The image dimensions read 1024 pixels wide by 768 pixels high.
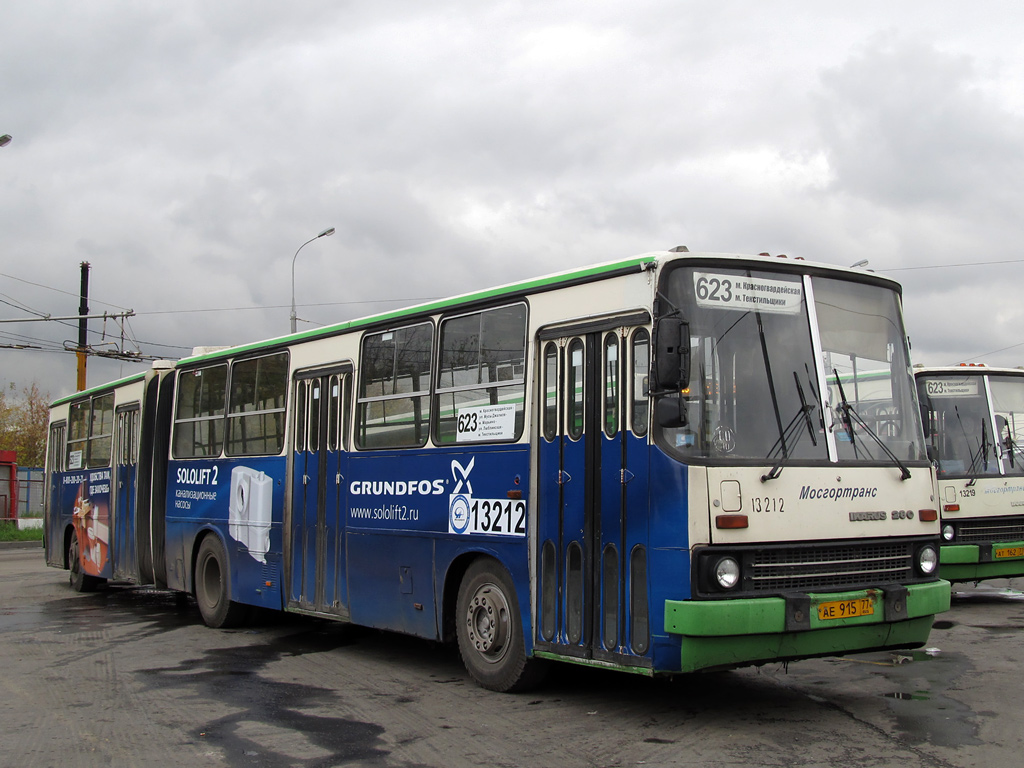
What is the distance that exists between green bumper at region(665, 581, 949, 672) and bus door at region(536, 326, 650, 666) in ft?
1.31

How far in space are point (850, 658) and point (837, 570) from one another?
10.1ft

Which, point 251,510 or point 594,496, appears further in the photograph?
point 251,510

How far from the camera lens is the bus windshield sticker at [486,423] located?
27.5 ft

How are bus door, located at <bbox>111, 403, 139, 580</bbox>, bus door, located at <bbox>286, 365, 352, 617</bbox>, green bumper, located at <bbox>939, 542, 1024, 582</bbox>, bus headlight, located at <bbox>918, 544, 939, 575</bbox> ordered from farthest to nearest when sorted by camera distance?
bus door, located at <bbox>111, 403, 139, 580</bbox>, green bumper, located at <bbox>939, 542, 1024, 582</bbox>, bus door, located at <bbox>286, 365, 352, 617</bbox>, bus headlight, located at <bbox>918, 544, 939, 575</bbox>

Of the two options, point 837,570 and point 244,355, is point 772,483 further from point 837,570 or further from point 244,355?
point 244,355

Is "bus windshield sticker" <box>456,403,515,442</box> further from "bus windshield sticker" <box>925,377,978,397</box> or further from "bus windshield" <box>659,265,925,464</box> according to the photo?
"bus windshield sticker" <box>925,377,978,397</box>

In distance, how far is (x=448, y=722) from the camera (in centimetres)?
741

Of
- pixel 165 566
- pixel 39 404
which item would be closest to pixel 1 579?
pixel 165 566

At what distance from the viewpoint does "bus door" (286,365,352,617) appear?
34.6 ft

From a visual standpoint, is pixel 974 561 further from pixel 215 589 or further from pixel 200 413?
pixel 200 413

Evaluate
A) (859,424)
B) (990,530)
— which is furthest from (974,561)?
(859,424)

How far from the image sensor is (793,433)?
7160 mm

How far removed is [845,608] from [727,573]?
0.92 meters

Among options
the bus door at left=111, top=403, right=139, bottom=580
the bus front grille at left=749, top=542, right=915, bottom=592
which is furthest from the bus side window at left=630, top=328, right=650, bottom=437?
the bus door at left=111, top=403, right=139, bottom=580
